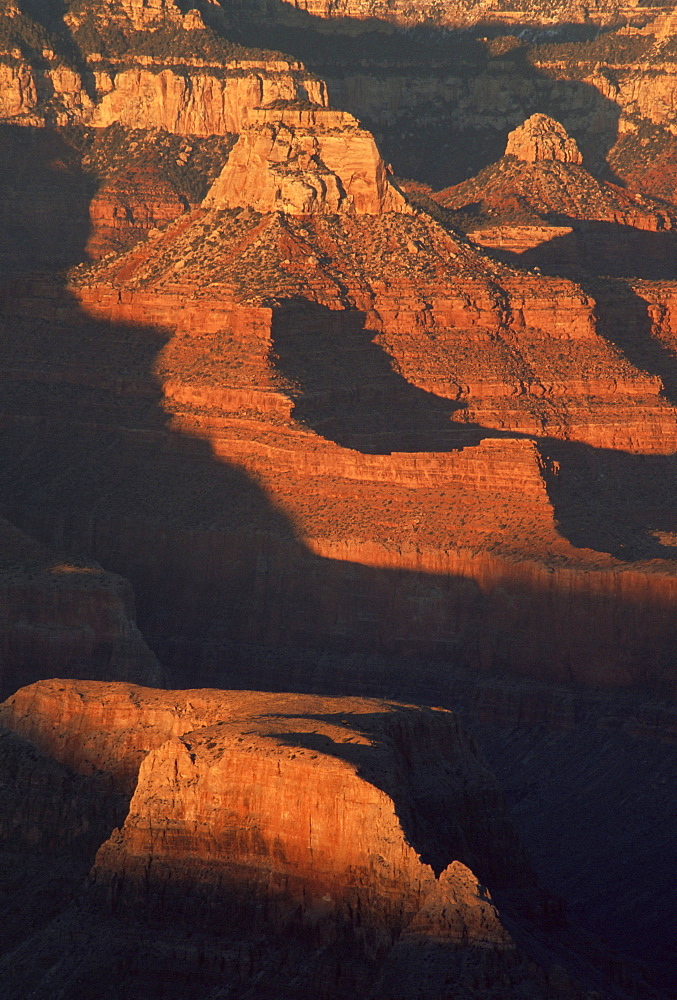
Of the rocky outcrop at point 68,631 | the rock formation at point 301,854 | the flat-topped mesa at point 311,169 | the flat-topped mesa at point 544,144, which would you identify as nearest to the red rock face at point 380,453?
the flat-topped mesa at point 311,169

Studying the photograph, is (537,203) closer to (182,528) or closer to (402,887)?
(182,528)

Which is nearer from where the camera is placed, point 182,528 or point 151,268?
point 182,528

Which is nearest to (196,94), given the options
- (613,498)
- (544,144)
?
(544,144)

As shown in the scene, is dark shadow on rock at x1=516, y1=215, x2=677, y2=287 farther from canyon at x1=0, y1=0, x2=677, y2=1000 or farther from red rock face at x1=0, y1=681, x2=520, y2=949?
red rock face at x1=0, y1=681, x2=520, y2=949

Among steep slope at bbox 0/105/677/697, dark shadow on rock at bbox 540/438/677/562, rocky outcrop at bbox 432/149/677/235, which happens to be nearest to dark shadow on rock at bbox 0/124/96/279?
rocky outcrop at bbox 432/149/677/235

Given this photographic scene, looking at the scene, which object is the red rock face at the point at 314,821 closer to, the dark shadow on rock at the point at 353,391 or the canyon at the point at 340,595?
the canyon at the point at 340,595

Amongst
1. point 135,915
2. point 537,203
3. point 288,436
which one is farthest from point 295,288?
point 135,915

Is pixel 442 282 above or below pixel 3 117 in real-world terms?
above
